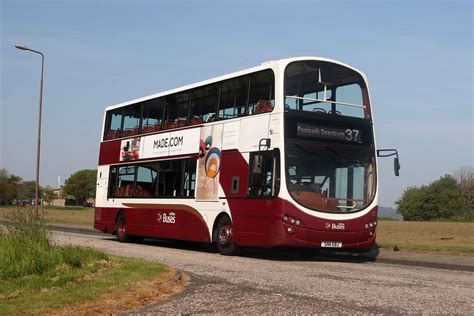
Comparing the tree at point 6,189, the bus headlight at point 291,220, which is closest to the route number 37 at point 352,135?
the bus headlight at point 291,220

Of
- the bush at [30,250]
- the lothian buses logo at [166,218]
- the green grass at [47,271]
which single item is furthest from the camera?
the lothian buses logo at [166,218]

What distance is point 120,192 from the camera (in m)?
22.2

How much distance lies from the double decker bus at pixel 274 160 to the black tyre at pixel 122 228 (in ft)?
9.25

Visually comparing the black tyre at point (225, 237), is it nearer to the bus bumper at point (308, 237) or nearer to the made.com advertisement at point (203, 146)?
the made.com advertisement at point (203, 146)

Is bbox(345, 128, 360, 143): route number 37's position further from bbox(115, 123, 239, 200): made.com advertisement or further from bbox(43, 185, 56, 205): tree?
bbox(43, 185, 56, 205): tree

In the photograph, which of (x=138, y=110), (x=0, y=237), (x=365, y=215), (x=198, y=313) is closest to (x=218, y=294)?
(x=198, y=313)

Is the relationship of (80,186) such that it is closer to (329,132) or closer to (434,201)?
(434,201)

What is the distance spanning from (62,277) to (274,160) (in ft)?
21.7

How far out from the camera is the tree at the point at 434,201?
9925 centimetres

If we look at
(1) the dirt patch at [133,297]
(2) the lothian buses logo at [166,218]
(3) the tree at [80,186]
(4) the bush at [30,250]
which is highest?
(3) the tree at [80,186]

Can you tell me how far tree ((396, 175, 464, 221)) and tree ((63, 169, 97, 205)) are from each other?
251ft

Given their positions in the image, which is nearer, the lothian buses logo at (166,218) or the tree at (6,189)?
the lothian buses logo at (166,218)

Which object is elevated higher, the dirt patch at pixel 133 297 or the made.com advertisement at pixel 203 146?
the made.com advertisement at pixel 203 146

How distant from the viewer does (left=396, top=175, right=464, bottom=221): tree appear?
99250 millimetres
